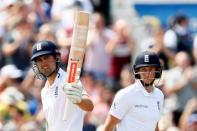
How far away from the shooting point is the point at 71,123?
33.7 feet

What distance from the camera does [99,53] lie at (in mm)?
16969

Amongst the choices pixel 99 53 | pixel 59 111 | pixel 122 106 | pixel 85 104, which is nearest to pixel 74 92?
pixel 85 104

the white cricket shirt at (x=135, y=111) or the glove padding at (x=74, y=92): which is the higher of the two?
the glove padding at (x=74, y=92)

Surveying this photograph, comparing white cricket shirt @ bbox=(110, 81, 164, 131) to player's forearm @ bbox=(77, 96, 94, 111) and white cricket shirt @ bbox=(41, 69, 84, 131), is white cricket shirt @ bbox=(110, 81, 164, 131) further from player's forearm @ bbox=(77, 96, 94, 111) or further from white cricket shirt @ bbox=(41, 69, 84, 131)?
player's forearm @ bbox=(77, 96, 94, 111)

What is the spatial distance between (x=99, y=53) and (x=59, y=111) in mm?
6720

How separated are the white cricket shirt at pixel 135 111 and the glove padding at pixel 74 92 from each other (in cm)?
96

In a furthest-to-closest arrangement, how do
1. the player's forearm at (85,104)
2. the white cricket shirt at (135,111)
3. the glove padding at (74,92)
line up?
the white cricket shirt at (135,111), the player's forearm at (85,104), the glove padding at (74,92)

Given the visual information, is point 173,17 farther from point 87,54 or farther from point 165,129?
point 165,129

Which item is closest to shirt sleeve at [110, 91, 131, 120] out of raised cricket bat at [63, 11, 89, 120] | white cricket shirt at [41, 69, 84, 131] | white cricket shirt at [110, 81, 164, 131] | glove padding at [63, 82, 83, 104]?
white cricket shirt at [110, 81, 164, 131]

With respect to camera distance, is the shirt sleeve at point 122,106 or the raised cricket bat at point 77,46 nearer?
the raised cricket bat at point 77,46

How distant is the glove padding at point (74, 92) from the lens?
981cm

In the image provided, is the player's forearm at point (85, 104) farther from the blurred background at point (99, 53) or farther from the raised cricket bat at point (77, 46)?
the blurred background at point (99, 53)

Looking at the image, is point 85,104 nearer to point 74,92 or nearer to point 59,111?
point 74,92

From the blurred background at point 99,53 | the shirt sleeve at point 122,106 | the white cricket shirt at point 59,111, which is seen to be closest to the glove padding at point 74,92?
the white cricket shirt at point 59,111
